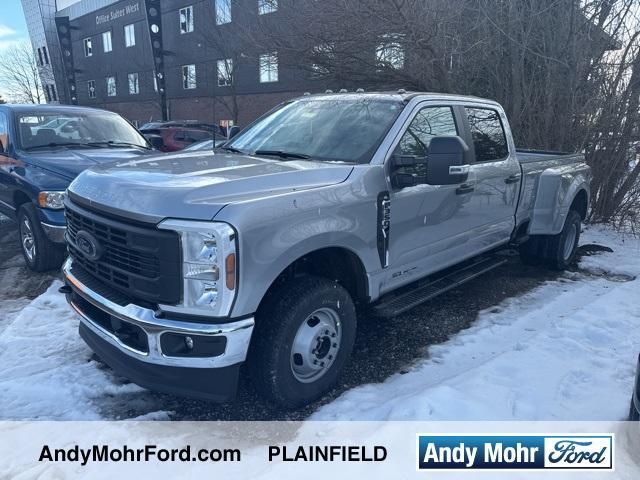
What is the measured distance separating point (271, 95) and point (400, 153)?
77.3 ft

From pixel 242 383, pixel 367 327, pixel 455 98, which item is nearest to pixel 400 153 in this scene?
pixel 455 98

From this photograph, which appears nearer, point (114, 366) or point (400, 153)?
point (114, 366)

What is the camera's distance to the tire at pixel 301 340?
2928mm

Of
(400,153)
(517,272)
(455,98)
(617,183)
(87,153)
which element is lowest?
(517,272)

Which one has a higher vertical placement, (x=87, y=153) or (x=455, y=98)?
(x=455, y=98)

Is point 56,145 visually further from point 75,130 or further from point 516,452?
point 516,452

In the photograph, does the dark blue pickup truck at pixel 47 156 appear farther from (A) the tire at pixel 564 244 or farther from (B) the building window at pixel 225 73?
(B) the building window at pixel 225 73

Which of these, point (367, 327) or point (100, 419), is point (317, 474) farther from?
point (367, 327)

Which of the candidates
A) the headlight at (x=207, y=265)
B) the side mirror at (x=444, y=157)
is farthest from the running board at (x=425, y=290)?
the headlight at (x=207, y=265)

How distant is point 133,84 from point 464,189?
36.6 metres

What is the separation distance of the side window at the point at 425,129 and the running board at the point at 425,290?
1.12 metres

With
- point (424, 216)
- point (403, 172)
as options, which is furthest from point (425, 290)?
point (403, 172)

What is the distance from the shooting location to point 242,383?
3.51 metres

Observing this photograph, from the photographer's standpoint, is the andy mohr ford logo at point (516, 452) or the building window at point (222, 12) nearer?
the andy mohr ford logo at point (516, 452)
